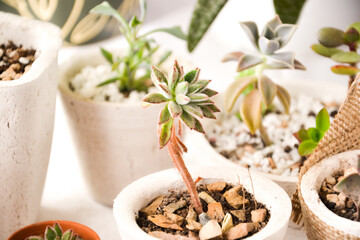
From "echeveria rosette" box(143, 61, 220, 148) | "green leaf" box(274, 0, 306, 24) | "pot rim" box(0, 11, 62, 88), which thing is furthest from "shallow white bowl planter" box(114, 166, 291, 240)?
A: "green leaf" box(274, 0, 306, 24)

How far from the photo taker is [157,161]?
958mm

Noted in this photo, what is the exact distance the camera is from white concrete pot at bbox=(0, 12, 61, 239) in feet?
2.44

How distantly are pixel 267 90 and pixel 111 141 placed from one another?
0.93 feet

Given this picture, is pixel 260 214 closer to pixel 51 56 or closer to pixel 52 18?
pixel 51 56

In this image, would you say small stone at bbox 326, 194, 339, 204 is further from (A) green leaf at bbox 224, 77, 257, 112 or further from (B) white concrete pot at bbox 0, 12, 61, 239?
(B) white concrete pot at bbox 0, 12, 61, 239

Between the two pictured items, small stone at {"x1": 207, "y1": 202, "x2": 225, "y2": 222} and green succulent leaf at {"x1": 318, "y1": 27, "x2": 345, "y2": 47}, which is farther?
green succulent leaf at {"x1": 318, "y1": 27, "x2": 345, "y2": 47}

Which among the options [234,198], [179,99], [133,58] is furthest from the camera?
[133,58]

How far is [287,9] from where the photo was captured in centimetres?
109

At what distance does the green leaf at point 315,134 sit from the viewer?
824mm

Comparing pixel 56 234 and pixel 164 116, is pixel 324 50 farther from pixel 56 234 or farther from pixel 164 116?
pixel 56 234

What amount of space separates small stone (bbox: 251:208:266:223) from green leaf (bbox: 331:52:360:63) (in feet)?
0.93

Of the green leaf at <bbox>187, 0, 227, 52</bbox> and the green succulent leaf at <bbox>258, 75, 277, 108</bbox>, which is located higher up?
the green leaf at <bbox>187, 0, 227, 52</bbox>

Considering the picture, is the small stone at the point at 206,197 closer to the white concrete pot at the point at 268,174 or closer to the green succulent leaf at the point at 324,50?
the white concrete pot at the point at 268,174

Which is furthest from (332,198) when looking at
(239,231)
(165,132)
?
(165,132)
